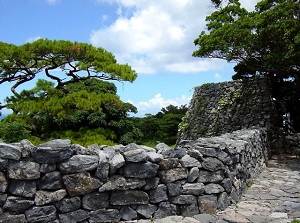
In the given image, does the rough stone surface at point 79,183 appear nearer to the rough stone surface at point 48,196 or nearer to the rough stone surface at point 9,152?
the rough stone surface at point 48,196

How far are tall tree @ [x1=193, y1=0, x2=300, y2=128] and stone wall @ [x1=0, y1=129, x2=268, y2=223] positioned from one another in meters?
4.73

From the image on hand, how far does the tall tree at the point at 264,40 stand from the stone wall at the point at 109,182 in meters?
4.73

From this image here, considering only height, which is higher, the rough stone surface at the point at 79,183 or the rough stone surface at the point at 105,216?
the rough stone surface at the point at 79,183

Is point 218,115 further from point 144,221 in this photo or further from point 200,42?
point 144,221

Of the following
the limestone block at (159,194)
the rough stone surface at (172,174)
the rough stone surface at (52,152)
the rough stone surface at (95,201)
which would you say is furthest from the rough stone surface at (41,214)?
the rough stone surface at (172,174)

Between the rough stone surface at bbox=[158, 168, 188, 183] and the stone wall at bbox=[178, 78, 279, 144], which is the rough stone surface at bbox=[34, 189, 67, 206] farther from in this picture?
the stone wall at bbox=[178, 78, 279, 144]

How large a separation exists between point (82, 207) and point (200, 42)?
7.52 meters

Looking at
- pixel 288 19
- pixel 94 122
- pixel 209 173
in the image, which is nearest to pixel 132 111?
pixel 94 122

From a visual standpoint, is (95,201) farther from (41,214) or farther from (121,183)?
(41,214)

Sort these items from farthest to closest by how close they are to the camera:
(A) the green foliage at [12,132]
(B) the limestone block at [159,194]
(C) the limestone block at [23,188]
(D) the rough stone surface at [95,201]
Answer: (A) the green foliage at [12,132] → (B) the limestone block at [159,194] → (D) the rough stone surface at [95,201] → (C) the limestone block at [23,188]

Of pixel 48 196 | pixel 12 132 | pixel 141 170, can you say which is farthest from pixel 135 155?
pixel 12 132

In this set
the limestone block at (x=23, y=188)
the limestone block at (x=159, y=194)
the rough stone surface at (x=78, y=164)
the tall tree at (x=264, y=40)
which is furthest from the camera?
the tall tree at (x=264, y=40)

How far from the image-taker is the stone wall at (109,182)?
3.49 m

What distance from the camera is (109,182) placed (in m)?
3.78
